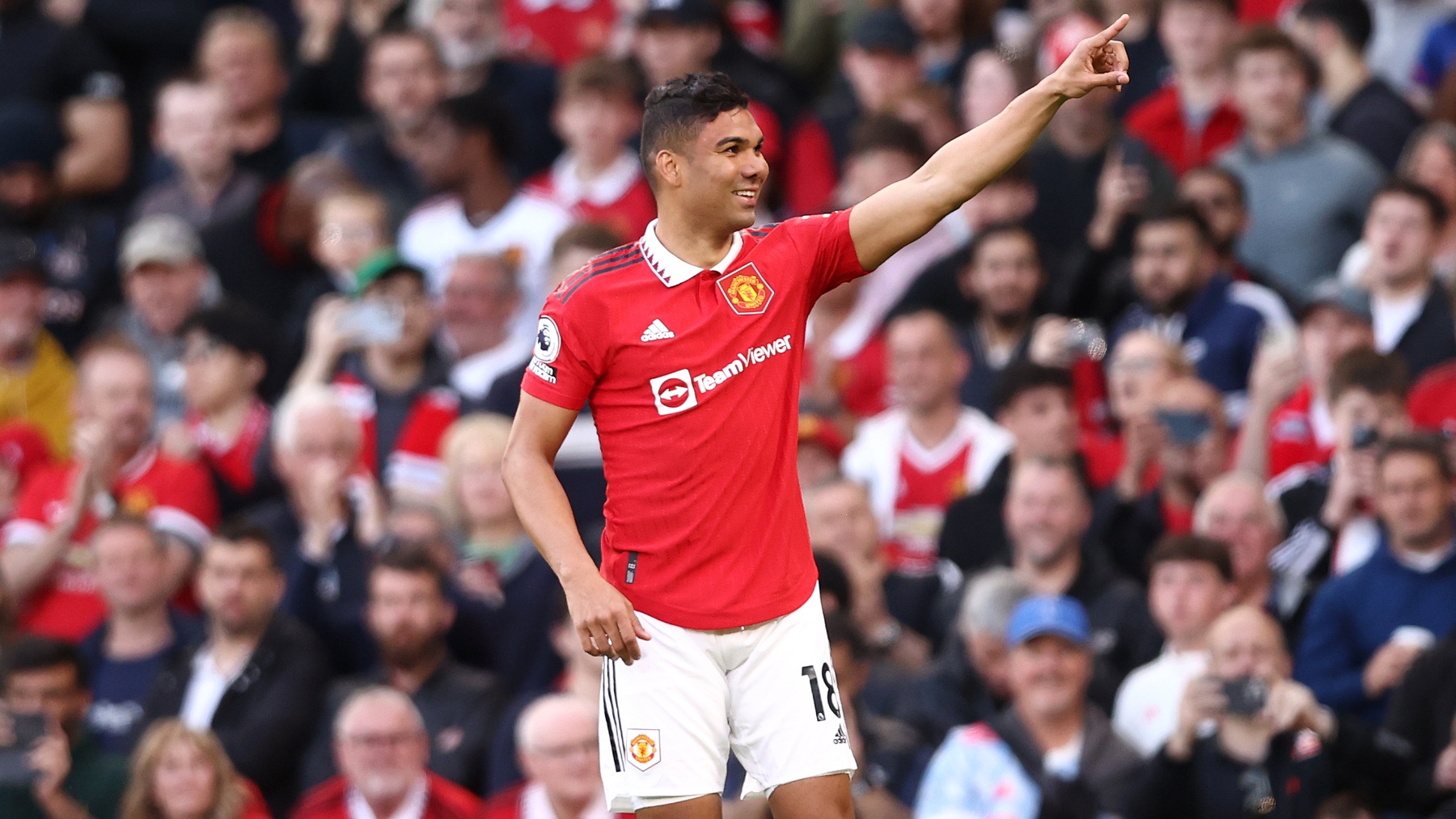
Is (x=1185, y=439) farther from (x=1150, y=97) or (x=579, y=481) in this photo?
(x=1150, y=97)

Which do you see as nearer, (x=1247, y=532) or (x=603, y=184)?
(x=1247, y=532)

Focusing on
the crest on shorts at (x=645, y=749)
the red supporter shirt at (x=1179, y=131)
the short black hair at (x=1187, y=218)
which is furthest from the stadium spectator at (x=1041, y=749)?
the red supporter shirt at (x=1179, y=131)

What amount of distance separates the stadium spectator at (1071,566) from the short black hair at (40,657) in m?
4.16

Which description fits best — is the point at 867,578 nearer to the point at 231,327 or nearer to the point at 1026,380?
the point at 1026,380

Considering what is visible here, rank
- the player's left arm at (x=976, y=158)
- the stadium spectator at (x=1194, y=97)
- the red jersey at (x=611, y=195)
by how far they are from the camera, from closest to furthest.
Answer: the player's left arm at (x=976, y=158) < the stadium spectator at (x=1194, y=97) < the red jersey at (x=611, y=195)

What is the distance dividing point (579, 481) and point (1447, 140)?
175 inches

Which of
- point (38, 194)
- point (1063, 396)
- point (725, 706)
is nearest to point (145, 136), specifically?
point (38, 194)

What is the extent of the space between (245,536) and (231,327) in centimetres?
188

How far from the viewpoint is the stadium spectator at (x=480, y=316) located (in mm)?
11508

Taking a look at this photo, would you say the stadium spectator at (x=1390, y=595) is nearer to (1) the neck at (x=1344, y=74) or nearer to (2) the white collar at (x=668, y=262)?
(1) the neck at (x=1344, y=74)

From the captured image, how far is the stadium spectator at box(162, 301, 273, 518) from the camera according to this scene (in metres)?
11.5

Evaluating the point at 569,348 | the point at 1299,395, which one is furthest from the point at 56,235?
the point at 569,348

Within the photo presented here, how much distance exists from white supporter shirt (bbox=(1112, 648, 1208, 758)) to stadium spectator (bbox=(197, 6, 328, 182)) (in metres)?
7.22

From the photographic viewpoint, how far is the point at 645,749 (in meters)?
5.55
